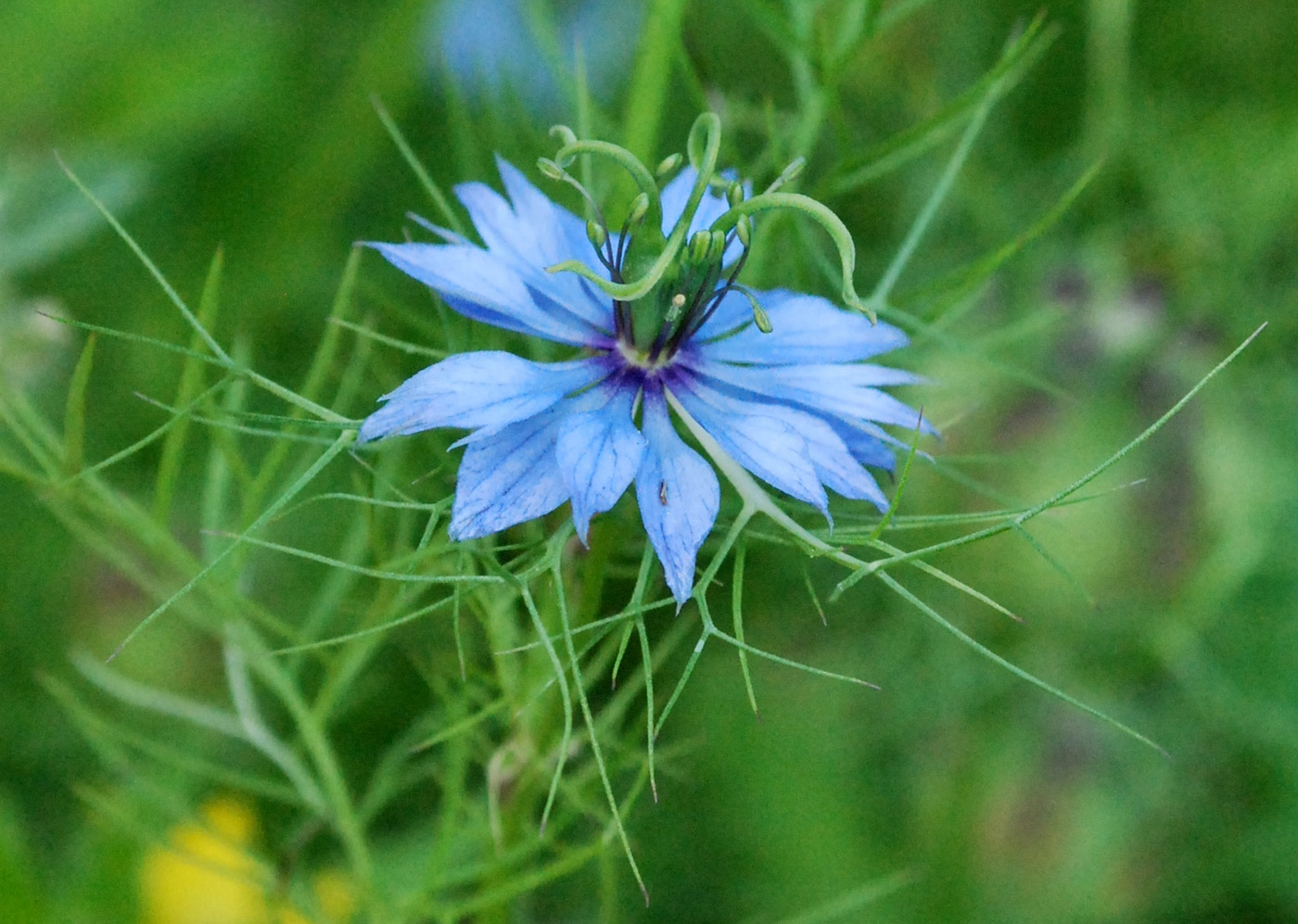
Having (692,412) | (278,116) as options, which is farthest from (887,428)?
(278,116)

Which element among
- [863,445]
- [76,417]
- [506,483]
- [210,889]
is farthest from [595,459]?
[210,889]

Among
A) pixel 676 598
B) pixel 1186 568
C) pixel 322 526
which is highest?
pixel 676 598

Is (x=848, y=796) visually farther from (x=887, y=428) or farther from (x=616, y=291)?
(x=616, y=291)

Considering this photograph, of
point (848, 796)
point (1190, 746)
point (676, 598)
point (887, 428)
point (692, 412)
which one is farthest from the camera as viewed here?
point (1190, 746)

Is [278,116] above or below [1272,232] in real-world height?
above

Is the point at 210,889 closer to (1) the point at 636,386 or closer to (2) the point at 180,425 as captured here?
(2) the point at 180,425

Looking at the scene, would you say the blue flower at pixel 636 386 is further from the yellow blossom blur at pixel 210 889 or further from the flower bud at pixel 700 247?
the yellow blossom blur at pixel 210 889

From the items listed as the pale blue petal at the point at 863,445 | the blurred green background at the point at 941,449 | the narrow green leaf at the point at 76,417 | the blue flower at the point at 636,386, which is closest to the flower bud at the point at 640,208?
the blue flower at the point at 636,386
